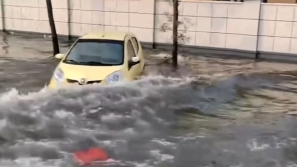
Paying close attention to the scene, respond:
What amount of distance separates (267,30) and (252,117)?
678cm

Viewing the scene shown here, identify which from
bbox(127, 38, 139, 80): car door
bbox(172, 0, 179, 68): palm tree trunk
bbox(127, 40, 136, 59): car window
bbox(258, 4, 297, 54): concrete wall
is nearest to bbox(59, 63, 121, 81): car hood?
bbox(127, 38, 139, 80): car door

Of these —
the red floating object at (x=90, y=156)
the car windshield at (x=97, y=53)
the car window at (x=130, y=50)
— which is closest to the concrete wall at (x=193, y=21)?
the car window at (x=130, y=50)

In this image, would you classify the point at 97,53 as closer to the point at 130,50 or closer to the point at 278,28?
the point at 130,50

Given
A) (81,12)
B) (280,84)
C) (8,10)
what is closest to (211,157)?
(280,84)

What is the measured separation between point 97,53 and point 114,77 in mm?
921

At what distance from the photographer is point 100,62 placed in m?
10.0

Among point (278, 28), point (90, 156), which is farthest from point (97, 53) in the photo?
point (278, 28)

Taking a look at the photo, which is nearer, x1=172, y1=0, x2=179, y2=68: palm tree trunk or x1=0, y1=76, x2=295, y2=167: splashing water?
x1=0, y1=76, x2=295, y2=167: splashing water

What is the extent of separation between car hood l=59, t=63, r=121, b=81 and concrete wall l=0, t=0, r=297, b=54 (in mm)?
5622

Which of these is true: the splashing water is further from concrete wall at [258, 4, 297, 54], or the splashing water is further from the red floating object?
concrete wall at [258, 4, 297, 54]

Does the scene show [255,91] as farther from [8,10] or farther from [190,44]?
[8,10]

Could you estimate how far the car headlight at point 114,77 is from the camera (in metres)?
9.65

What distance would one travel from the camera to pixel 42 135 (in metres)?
8.16

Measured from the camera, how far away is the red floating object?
703cm
